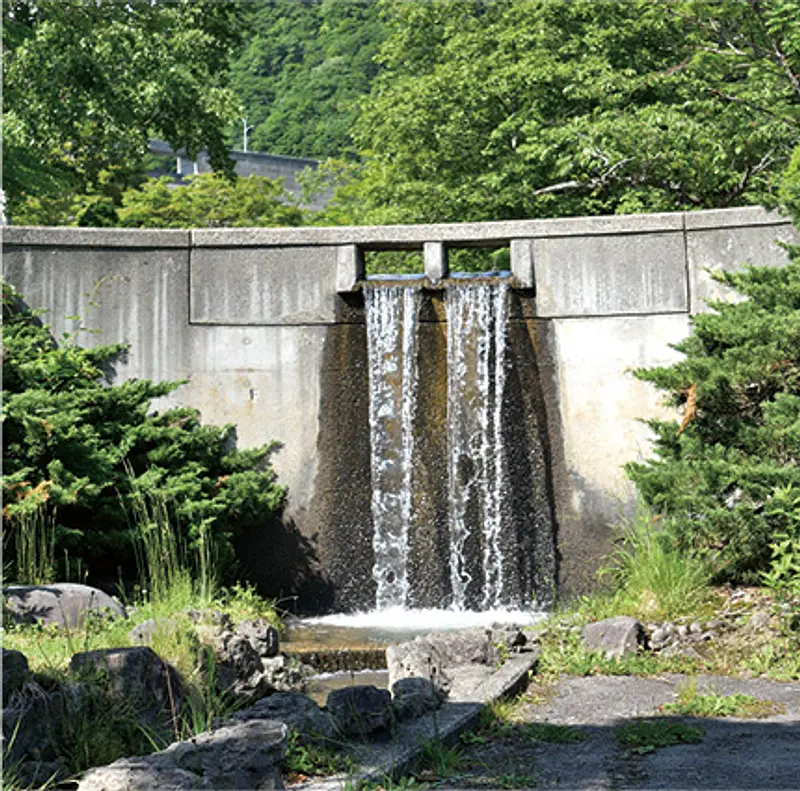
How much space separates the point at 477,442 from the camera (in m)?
10.8

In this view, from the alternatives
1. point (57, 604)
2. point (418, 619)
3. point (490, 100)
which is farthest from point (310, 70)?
point (57, 604)

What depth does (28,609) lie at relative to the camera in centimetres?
772

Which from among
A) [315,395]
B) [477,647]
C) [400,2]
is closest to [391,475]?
[315,395]

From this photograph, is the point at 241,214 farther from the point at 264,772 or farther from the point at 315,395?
the point at 264,772

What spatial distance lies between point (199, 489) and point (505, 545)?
2.45 m

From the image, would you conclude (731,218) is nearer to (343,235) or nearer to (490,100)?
(343,235)

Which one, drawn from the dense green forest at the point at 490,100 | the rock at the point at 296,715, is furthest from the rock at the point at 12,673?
the dense green forest at the point at 490,100

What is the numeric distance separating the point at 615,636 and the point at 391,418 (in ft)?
12.2

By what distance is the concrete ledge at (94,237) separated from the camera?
1115 centimetres

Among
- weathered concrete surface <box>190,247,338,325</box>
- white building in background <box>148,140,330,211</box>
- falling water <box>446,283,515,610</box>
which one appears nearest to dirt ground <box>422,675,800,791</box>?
falling water <box>446,283,515,610</box>

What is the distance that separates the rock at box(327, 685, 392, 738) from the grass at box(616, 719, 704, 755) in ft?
3.35

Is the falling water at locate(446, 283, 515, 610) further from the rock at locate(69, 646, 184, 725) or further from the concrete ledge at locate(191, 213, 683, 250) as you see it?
the rock at locate(69, 646, 184, 725)

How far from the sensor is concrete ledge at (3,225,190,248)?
36.6 feet

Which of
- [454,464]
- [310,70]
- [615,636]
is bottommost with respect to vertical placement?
[615,636]
